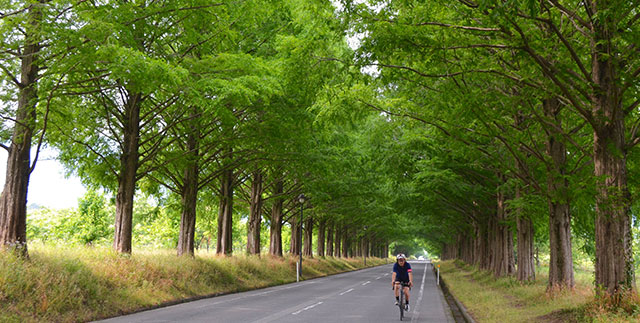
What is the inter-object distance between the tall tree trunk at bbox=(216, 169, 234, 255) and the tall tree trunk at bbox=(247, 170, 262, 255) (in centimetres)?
266

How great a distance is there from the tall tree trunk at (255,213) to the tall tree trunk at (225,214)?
266 centimetres

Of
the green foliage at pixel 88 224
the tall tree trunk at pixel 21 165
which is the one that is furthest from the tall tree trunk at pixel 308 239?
the tall tree trunk at pixel 21 165

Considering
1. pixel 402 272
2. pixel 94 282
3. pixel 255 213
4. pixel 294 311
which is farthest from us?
pixel 255 213

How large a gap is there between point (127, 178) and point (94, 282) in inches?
195

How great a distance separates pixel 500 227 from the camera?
27109 millimetres

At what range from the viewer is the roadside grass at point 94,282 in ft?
33.3

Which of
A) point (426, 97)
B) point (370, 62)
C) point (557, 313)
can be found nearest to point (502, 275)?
point (426, 97)

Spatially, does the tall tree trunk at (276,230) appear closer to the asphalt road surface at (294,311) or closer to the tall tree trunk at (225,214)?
the tall tree trunk at (225,214)

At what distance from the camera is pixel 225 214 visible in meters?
26.4

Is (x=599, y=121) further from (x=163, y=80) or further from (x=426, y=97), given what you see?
(x=163, y=80)

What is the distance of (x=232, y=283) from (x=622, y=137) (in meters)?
16.1

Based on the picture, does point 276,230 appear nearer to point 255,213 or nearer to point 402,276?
point 255,213

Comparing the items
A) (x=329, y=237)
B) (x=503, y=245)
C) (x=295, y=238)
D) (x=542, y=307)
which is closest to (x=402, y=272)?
(x=542, y=307)

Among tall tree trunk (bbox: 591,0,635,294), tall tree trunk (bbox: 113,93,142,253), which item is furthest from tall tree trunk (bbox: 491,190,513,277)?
tall tree trunk (bbox: 113,93,142,253)
